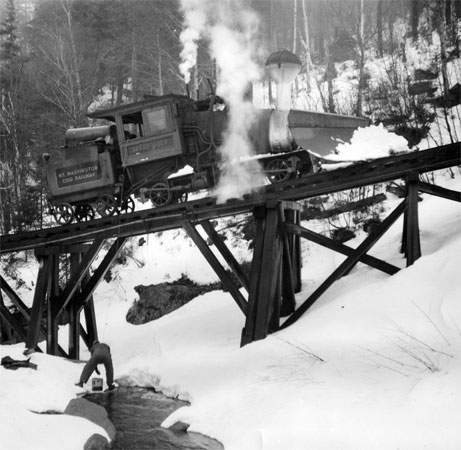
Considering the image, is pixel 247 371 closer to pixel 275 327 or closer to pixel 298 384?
pixel 298 384

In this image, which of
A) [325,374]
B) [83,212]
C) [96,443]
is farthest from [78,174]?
[325,374]

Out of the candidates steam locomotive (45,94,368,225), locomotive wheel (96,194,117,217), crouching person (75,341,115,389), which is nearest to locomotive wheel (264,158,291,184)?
steam locomotive (45,94,368,225)

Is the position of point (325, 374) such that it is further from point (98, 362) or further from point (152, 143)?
point (152, 143)

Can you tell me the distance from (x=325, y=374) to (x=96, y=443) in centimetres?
265

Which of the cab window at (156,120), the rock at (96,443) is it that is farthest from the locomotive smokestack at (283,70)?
the rock at (96,443)

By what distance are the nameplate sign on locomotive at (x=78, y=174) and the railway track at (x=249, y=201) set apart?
1.40 m

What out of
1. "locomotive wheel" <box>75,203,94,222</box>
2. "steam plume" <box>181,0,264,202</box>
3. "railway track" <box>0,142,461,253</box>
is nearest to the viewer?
"railway track" <box>0,142,461,253</box>

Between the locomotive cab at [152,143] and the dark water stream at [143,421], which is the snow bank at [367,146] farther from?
the dark water stream at [143,421]

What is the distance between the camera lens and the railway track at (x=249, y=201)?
6.89 metres

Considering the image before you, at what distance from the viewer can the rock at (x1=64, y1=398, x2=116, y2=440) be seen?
6109 millimetres

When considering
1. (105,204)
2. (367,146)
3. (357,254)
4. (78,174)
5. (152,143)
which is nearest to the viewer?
(357,254)

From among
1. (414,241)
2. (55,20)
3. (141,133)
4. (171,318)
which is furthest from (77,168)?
(55,20)

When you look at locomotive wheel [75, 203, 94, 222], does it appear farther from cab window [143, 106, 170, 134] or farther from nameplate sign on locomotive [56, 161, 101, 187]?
cab window [143, 106, 170, 134]

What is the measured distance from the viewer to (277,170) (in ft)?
28.6
